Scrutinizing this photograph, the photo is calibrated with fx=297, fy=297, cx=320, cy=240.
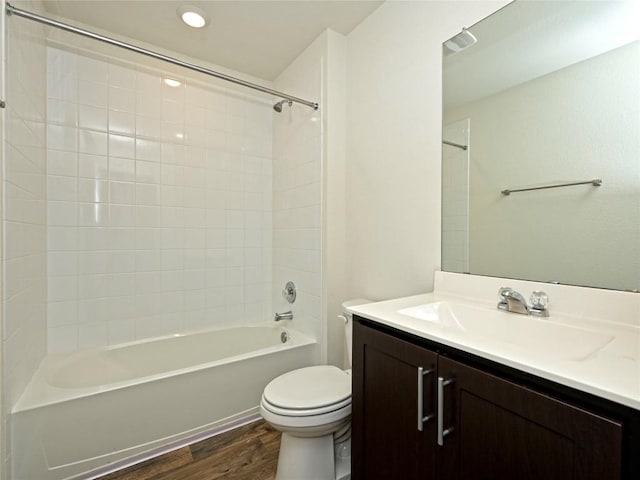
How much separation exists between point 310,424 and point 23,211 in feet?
5.35

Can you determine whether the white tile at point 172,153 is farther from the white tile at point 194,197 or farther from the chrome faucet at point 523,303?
the chrome faucet at point 523,303

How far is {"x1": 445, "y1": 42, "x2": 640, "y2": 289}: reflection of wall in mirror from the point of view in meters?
0.93

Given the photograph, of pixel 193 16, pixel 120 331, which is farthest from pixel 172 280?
pixel 193 16

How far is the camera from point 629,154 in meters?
0.92

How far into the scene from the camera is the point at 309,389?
1357mm

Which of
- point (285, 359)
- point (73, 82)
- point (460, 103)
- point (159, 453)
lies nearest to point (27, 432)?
point (159, 453)

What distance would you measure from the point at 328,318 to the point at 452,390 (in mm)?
1207

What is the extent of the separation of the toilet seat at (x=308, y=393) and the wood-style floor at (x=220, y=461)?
432mm

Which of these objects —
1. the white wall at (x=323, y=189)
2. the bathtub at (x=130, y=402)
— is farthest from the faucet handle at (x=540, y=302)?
the bathtub at (x=130, y=402)

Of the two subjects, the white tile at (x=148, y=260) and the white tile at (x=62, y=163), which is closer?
the white tile at (x=62, y=163)

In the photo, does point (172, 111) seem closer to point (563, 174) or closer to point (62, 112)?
point (62, 112)

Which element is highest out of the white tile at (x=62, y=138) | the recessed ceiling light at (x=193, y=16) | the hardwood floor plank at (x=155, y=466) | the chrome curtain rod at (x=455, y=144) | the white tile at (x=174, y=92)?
the recessed ceiling light at (x=193, y=16)

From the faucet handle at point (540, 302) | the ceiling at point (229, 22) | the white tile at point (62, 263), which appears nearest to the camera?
the faucet handle at point (540, 302)

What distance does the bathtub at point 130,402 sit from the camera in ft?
4.22
